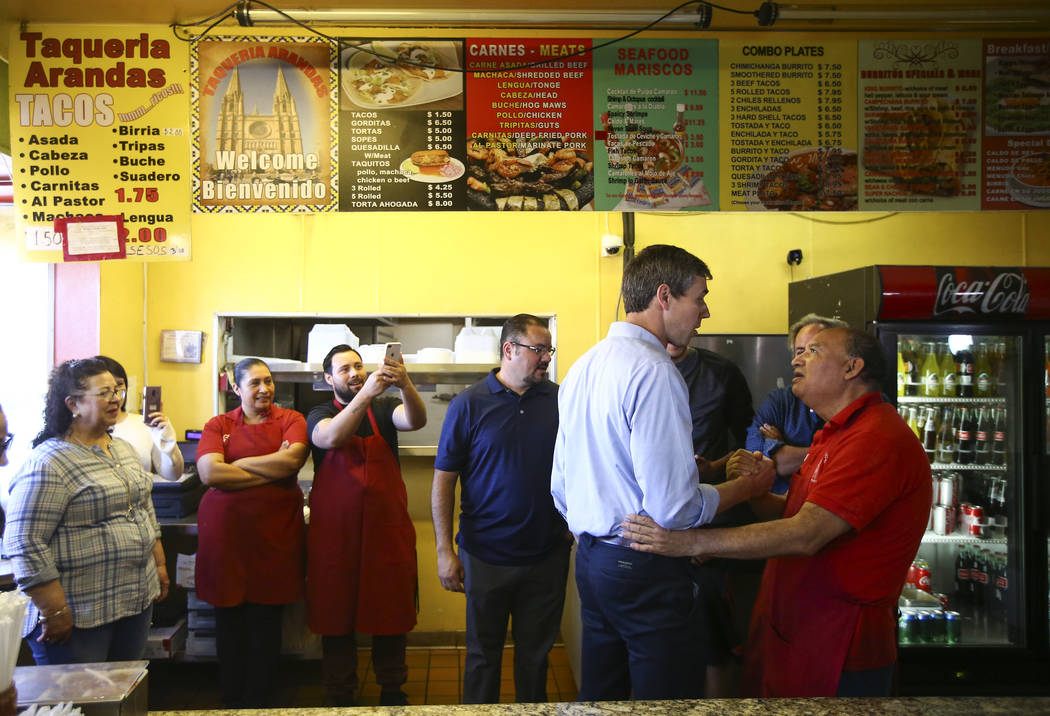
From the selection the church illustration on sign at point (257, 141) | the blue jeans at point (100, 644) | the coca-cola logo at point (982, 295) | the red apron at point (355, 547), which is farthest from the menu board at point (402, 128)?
the coca-cola logo at point (982, 295)

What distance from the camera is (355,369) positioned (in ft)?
11.2

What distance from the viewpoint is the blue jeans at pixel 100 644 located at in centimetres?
248

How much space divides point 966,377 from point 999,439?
1.23 ft

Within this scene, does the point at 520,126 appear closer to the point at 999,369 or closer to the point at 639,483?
the point at 639,483

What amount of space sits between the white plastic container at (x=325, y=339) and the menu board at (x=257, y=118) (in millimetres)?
2275

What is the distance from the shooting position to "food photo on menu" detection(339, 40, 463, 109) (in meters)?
2.17

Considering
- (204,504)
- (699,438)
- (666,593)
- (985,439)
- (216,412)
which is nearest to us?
(666,593)

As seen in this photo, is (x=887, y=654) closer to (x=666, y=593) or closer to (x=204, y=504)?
(x=666, y=593)

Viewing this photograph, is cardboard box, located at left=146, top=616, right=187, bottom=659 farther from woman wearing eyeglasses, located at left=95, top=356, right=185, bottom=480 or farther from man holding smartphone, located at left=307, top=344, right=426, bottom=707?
man holding smartphone, located at left=307, top=344, right=426, bottom=707

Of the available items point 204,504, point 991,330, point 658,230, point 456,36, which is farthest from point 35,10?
point 991,330

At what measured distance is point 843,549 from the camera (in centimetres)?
192

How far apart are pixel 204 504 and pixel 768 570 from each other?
8.70ft

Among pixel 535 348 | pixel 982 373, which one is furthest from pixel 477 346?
pixel 982 373

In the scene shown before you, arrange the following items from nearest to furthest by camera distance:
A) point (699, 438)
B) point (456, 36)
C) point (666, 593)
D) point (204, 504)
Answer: point (666, 593) < point (456, 36) < point (699, 438) < point (204, 504)
